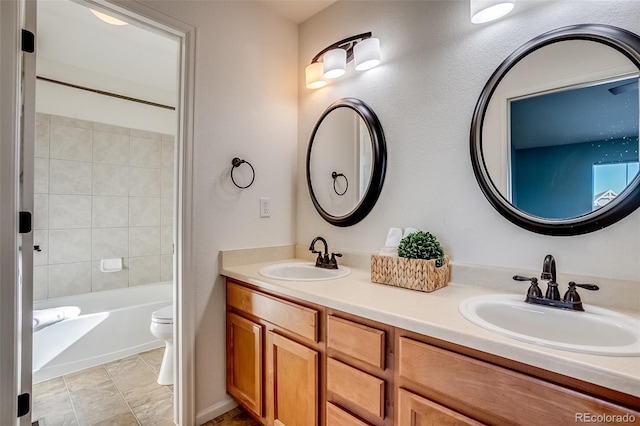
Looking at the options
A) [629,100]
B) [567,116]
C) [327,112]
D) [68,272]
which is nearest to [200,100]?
[327,112]

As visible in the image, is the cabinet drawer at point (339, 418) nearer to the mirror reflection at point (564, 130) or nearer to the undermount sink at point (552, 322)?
the undermount sink at point (552, 322)

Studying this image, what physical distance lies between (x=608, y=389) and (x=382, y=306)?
1.92 ft

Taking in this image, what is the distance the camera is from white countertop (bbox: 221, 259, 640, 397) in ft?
2.20

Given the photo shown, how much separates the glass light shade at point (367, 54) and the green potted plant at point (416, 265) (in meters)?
0.97

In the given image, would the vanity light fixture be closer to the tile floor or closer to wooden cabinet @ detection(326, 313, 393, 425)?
wooden cabinet @ detection(326, 313, 393, 425)

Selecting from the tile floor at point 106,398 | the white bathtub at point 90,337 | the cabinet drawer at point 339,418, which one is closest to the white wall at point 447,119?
the cabinet drawer at point 339,418

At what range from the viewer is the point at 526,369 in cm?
77

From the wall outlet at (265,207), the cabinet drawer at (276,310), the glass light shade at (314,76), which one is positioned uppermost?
the glass light shade at (314,76)

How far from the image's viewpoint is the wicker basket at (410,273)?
1290 millimetres

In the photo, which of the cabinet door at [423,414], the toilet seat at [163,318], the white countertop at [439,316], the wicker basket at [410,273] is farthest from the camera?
the toilet seat at [163,318]

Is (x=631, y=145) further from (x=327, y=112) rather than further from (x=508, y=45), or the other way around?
(x=327, y=112)

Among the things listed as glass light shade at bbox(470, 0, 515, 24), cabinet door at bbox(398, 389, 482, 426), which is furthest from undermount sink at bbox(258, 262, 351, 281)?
glass light shade at bbox(470, 0, 515, 24)

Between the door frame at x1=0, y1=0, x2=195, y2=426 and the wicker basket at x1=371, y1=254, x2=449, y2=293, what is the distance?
101cm

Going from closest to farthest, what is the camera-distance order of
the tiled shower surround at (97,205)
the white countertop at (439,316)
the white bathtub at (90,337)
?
the white countertop at (439,316)
the white bathtub at (90,337)
the tiled shower surround at (97,205)
